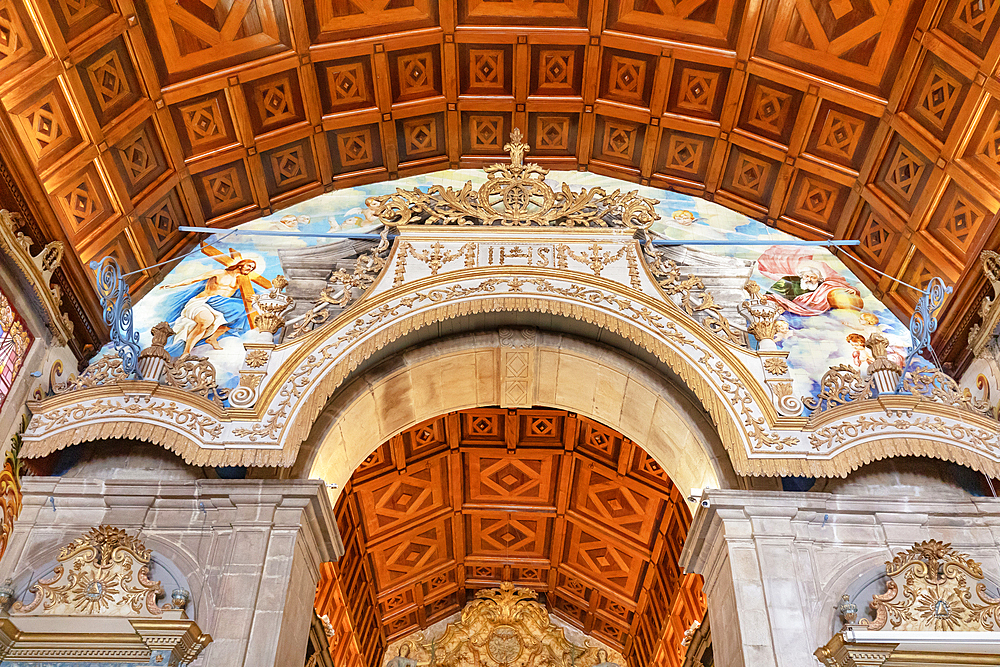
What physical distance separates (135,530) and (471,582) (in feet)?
31.8

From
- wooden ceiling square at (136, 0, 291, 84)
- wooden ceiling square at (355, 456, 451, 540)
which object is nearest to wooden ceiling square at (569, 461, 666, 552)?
wooden ceiling square at (355, 456, 451, 540)

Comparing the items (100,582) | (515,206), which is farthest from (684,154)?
(100,582)

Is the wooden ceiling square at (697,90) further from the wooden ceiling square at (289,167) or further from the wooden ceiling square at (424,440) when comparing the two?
the wooden ceiling square at (424,440)

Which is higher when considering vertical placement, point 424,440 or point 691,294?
point 424,440

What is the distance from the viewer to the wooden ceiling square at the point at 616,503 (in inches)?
586

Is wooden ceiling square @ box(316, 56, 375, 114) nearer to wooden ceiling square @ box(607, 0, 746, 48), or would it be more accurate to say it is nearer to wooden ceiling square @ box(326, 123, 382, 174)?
wooden ceiling square @ box(326, 123, 382, 174)

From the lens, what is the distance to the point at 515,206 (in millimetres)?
11766

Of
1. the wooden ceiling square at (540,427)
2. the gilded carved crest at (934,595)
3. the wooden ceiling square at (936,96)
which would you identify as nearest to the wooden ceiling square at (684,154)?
the wooden ceiling square at (936,96)

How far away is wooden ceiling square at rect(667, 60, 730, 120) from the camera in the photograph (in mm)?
12117

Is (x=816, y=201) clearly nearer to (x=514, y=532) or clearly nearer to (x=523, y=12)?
(x=523, y=12)

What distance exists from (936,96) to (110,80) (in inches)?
384

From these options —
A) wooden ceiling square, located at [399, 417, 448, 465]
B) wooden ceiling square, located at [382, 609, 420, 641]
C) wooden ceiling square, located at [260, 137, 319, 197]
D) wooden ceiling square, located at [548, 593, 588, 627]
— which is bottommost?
wooden ceiling square, located at [382, 609, 420, 641]

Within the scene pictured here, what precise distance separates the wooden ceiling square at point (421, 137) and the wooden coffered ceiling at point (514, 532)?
429 cm

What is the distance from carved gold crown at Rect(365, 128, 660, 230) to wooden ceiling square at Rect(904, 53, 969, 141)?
3433 millimetres
